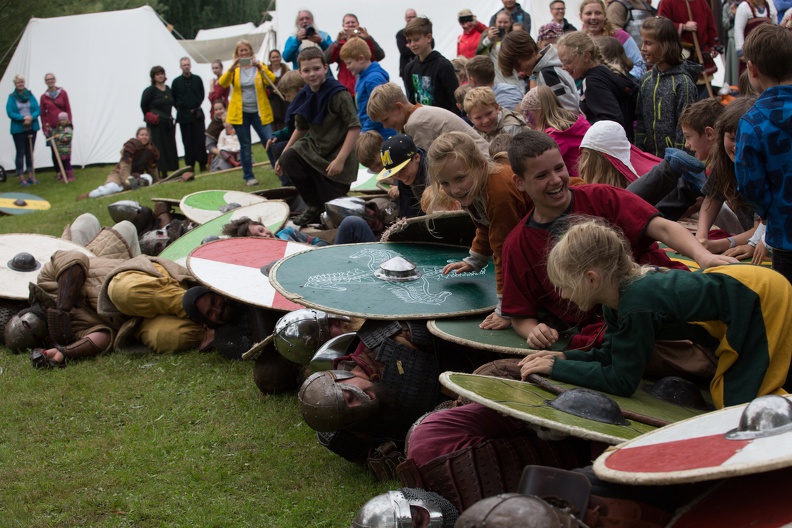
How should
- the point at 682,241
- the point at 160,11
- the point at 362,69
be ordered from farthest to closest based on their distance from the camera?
the point at 160,11 → the point at 362,69 → the point at 682,241

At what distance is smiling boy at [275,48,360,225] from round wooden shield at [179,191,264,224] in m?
0.55

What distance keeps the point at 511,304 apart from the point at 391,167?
A: 1744mm

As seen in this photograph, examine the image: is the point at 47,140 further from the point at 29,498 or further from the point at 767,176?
the point at 767,176

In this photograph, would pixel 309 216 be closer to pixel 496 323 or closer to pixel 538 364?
pixel 496 323

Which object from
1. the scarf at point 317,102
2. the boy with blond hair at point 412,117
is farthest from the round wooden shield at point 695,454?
the scarf at point 317,102

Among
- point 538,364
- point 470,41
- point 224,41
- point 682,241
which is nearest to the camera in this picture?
point 538,364

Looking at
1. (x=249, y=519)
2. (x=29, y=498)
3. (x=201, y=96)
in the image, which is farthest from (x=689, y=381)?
(x=201, y=96)

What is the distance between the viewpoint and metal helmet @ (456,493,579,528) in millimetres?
1970

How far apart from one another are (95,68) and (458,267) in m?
15.6

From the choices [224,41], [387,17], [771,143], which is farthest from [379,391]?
[224,41]

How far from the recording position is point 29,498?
11.9 ft

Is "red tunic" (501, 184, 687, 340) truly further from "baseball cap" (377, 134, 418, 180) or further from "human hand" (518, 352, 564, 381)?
"baseball cap" (377, 134, 418, 180)

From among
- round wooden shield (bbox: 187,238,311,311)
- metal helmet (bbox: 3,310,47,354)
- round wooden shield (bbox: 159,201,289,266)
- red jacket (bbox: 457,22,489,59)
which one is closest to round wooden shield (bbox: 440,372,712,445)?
round wooden shield (bbox: 187,238,311,311)

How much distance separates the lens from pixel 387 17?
15.3 meters
